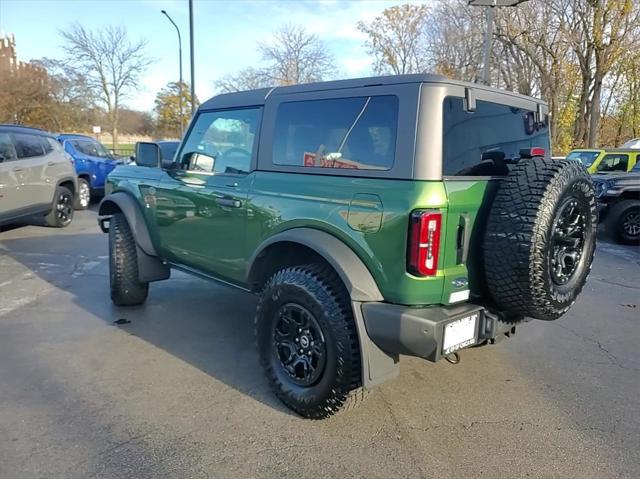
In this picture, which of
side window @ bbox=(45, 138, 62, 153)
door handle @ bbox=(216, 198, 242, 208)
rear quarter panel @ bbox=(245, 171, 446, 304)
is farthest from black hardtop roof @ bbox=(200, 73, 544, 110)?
side window @ bbox=(45, 138, 62, 153)

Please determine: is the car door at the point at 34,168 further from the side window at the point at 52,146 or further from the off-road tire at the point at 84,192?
the off-road tire at the point at 84,192

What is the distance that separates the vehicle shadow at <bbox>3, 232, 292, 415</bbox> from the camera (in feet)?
11.9

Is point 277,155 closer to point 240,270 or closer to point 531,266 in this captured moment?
point 240,270

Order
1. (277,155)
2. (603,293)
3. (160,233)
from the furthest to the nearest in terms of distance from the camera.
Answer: (603,293), (160,233), (277,155)

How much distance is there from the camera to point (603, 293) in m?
5.90

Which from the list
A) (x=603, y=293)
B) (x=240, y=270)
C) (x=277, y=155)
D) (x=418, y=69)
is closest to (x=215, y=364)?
(x=240, y=270)

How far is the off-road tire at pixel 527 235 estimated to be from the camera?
2.50 meters

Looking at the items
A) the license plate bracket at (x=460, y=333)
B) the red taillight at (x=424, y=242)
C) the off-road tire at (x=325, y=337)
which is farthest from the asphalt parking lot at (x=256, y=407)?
the red taillight at (x=424, y=242)

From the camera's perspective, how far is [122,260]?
4.60 meters

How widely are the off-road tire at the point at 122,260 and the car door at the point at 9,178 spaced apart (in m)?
3.93

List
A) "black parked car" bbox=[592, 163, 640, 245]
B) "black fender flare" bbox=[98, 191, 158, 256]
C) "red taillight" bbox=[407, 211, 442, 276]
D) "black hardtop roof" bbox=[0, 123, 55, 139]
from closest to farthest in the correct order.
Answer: "red taillight" bbox=[407, 211, 442, 276] < "black fender flare" bbox=[98, 191, 158, 256] < "black hardtop roof" bbox=[0, 123, 55, 139] < "black parked car" bbox=[592, 163, 640, 245]

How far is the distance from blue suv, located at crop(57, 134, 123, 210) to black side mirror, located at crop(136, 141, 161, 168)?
816cm

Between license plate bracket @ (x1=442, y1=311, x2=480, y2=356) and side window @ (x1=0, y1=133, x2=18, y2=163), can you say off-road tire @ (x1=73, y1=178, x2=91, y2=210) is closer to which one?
side window @ (x1=0, y1=133, x2=18, y2=163)

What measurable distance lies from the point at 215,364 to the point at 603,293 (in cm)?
486
